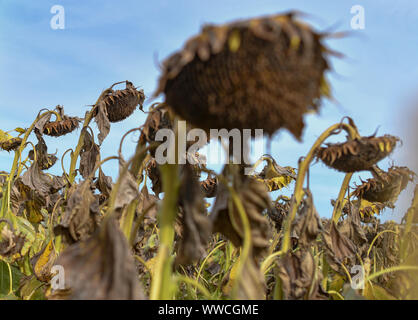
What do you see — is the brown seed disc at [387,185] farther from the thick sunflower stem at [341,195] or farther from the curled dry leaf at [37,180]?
the curled dry leaf at [37,180]

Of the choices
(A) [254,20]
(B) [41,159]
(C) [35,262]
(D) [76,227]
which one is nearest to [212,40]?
(A) [254,20]

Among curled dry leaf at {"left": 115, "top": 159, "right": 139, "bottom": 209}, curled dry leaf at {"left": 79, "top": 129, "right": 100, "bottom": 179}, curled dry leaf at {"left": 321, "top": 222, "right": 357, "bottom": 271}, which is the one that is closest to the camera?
curled dry leaf at {"left": 115, "top": 159, "right": 139, "bottom": 209}

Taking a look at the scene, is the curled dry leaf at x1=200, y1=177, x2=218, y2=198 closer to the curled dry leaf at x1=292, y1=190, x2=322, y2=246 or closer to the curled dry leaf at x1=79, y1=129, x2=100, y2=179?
the curled dry leaf at x1=79, y1=129, x2=100, y2=179

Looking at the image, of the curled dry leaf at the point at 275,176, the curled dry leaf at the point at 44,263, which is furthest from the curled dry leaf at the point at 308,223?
the curled dry leaf at the point at 275,176

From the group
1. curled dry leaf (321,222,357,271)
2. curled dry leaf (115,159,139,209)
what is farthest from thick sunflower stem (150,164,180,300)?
curled dry leaf (321,222,357,271)

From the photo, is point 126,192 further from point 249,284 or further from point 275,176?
point 275,176
